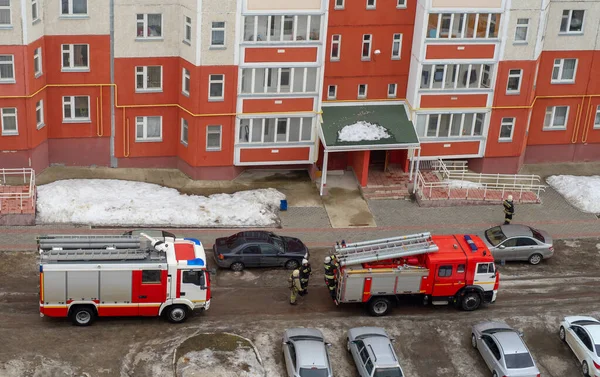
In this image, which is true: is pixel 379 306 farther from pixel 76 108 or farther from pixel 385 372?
pixel 76 108

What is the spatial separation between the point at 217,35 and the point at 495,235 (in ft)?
52.1

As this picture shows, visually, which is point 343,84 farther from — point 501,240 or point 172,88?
point 501,240

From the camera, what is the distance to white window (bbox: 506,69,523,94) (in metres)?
51.2

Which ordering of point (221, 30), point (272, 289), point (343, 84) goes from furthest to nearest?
1. point (343, 84)
2. point (221, 30)
3. point (272, 289)

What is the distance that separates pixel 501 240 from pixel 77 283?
18.9 meters

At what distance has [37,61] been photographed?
156 ft

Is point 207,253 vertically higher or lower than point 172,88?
lower

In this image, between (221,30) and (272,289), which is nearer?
(272,289)

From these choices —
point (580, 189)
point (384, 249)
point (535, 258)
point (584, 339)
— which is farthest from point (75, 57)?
point (584, 339)

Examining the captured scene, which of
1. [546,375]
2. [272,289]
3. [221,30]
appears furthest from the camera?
→ [221,30]

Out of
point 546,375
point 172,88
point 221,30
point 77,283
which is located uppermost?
point 221,30

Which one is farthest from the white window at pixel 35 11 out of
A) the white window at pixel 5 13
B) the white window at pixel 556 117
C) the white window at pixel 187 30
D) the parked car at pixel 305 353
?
the white window at pixel 556 117

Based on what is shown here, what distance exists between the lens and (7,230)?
148ft

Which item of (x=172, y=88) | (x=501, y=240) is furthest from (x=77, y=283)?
(x=501, y=240)
